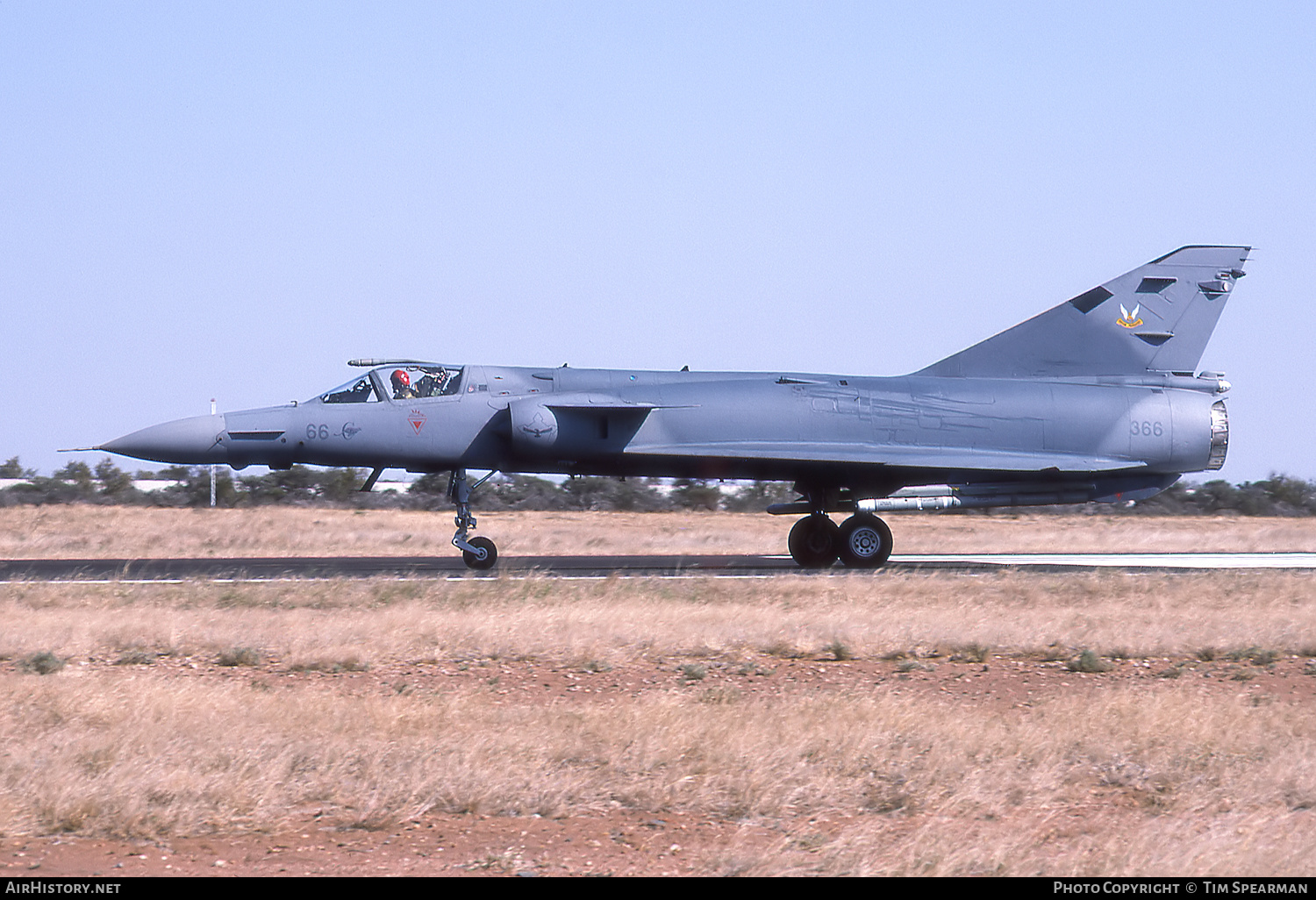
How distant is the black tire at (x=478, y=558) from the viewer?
66.3ft

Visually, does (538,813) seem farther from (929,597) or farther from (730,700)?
(929,597)

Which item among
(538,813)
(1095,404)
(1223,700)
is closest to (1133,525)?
(1095,404)

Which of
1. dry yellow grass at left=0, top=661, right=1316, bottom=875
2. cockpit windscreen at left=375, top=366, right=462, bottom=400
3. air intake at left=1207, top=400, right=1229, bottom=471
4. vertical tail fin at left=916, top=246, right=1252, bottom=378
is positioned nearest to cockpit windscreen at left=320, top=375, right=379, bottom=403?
cockpit windscreen at left=375, top=366, right=462, bottom=400

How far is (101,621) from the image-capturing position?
42.2ft

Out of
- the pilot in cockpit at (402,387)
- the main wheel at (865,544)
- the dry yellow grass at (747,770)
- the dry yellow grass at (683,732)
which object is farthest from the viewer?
the main wheel at (865,544)

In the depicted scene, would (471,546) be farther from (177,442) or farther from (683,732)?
(683,732)

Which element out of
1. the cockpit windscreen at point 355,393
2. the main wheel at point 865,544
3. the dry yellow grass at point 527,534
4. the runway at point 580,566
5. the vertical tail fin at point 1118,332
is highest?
the vertical tail fin at point 1118,332

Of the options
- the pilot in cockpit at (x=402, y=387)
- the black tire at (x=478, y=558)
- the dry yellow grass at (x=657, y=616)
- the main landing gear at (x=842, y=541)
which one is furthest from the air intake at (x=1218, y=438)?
the pilot in cockpit at (x=402, y=387)

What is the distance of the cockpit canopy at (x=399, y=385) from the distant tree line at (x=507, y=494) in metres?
31.0

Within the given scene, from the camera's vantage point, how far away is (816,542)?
2222cm

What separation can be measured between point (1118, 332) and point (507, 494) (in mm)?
36628

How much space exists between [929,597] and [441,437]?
28.7 ft

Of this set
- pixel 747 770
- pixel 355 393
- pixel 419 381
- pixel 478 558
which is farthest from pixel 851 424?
pixel 747 770

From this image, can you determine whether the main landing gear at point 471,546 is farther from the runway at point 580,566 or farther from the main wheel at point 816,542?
the main wheel at point 816,542
